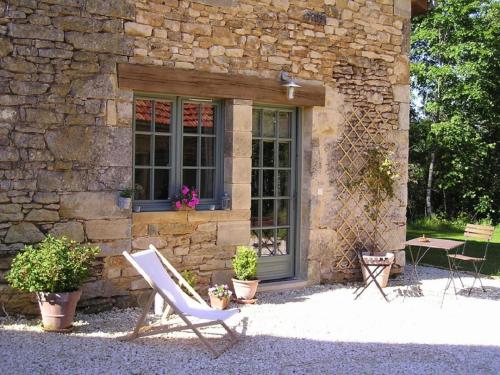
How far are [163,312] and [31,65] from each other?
2.62 m

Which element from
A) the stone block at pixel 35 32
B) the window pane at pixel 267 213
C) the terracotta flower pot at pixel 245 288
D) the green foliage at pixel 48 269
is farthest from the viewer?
the window pane at pixel 267 213

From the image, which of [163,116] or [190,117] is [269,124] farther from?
[163,116]

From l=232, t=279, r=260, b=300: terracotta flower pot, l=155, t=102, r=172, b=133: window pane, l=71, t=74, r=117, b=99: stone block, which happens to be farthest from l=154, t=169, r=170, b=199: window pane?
l=232, t=279, r=260, b=300: terracotta flower pot

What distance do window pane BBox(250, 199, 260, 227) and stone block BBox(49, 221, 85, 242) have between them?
6.94 ft

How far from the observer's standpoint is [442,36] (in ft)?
54.1

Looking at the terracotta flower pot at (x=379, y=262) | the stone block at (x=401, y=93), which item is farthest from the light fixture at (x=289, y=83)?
the terracotta flower pot at (x=379, y=262)

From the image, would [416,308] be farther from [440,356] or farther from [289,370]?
[289,370]

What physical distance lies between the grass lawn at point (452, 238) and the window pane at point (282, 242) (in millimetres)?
3493

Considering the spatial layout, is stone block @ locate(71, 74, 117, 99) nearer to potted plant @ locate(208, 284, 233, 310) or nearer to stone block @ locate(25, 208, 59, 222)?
stone block @ locate(25, 208, 59, 222)

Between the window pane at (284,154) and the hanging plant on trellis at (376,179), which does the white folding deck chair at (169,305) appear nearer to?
the window pane at (284,154)

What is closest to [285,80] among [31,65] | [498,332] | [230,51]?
[230,51]

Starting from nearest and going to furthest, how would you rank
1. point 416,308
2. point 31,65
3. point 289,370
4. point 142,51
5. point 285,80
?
point 289,370 → point 31,65 → point 142,51 → point 416,308 → point 285,80

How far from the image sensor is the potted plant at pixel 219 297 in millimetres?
5613

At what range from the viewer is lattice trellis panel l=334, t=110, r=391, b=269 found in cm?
711
